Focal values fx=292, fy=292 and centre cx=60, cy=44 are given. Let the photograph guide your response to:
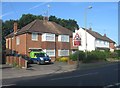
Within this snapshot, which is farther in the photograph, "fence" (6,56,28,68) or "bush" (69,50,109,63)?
"bush" (69,50,109,63)

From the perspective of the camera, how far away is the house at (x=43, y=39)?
48.9m

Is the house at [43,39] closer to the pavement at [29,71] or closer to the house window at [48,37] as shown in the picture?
the house window at [48,37]

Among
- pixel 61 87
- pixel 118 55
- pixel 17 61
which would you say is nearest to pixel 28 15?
pixel 118 55

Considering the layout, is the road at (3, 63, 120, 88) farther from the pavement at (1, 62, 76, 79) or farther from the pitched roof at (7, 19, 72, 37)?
the pitched roof at (7, 19, 72, 37)

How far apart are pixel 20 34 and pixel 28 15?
113ft

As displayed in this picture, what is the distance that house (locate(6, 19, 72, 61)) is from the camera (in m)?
48.9

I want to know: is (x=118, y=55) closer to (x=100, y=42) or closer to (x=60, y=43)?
(x=100, y=42)

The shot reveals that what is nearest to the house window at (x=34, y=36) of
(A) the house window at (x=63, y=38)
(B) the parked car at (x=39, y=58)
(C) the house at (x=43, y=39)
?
(C) the house at (x=43, y=39)

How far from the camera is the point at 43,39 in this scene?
50719 millimetres

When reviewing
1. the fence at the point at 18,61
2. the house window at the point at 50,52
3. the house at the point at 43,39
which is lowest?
the fence at the point at 18,61

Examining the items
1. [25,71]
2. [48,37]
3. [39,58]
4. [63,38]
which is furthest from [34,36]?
[25,71]

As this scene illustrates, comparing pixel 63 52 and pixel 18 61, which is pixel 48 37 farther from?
pixel 18 61

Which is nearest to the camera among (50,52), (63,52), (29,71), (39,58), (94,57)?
(29,71)

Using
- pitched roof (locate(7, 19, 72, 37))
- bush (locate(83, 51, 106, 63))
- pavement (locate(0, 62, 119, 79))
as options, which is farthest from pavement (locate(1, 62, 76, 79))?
pitched roof (locate(7, 19, 72, 37))
